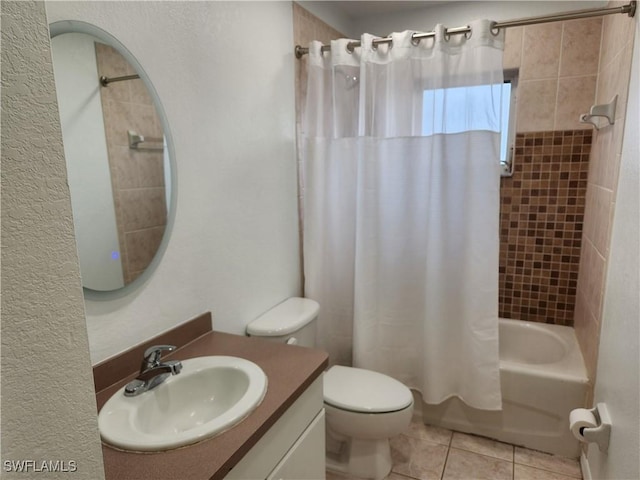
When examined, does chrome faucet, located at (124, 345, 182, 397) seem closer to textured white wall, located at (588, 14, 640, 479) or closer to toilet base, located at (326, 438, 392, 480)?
toilet base, located at (326, 438, 392, 480)

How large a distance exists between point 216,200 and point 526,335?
2195 millimetres

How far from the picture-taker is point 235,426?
3.35 feet

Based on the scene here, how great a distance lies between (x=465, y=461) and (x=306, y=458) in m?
1.11

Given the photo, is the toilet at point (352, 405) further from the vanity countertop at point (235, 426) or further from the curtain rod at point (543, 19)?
the curtain rod at point (543, 19)

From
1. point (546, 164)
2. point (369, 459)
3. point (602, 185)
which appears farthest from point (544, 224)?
point (369, 459)

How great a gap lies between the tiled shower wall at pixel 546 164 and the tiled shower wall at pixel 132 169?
3.53 ft

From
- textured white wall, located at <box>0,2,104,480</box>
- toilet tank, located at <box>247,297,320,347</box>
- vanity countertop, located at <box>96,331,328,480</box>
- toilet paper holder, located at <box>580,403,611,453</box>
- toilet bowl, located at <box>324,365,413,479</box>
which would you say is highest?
textured white wall, located at <box>0,2,104,480</box>

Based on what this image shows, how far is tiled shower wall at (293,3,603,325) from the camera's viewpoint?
2363 millimetres

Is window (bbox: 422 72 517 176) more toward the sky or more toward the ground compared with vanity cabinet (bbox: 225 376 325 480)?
more toward the sky

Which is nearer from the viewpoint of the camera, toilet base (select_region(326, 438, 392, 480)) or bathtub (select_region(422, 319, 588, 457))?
toilet base (select_region(326, 438, 392, 480))

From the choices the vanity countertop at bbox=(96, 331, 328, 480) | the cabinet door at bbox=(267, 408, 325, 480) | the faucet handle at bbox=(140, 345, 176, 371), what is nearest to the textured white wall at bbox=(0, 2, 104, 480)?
the vanity countertop at bbox=(96, 331, 328, 480)

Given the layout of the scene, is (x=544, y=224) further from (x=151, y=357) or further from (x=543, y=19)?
(x=151, y=357)

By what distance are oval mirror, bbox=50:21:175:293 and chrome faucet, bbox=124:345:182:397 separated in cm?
23

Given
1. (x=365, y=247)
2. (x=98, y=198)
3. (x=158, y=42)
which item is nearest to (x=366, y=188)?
(x=365, y=247)
